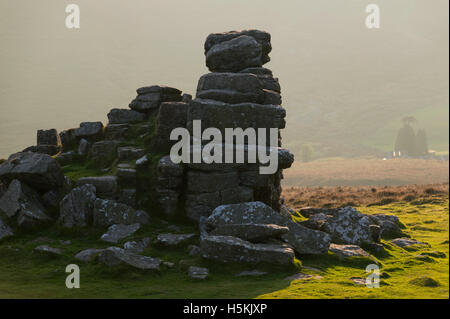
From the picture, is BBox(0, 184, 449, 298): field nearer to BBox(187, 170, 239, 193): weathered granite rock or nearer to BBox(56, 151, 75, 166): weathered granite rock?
BBox(187, 170, 239, 193): weathered granite rock

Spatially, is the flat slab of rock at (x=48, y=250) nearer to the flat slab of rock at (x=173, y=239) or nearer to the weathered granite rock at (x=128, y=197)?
the flat slab of rock at (x=173, y=239)

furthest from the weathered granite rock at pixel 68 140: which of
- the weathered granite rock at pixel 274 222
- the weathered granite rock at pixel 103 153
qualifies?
the weathered granite rock at pixel 274 222

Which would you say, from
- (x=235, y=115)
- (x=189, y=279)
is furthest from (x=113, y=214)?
(x=235, y=115)

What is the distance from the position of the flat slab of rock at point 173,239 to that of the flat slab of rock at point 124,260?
194cm

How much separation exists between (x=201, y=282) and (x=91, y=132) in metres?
18.3

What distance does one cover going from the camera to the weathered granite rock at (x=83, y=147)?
92.9 feet

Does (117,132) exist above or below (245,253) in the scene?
above

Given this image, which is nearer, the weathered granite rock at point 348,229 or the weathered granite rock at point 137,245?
the weathered granite rock at point 137,245

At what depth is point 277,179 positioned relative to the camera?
24.4 meters

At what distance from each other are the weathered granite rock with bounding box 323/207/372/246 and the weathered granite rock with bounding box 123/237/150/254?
9155 mm

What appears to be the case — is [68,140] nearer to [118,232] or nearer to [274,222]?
[118,232]

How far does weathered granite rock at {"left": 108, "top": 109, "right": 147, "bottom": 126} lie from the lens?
94.7 feet

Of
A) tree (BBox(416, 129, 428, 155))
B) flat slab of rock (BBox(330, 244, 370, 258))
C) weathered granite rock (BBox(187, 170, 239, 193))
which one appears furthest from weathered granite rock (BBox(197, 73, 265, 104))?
tree (BBox(416, 129, 428, 155))

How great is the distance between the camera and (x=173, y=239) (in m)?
18.2
